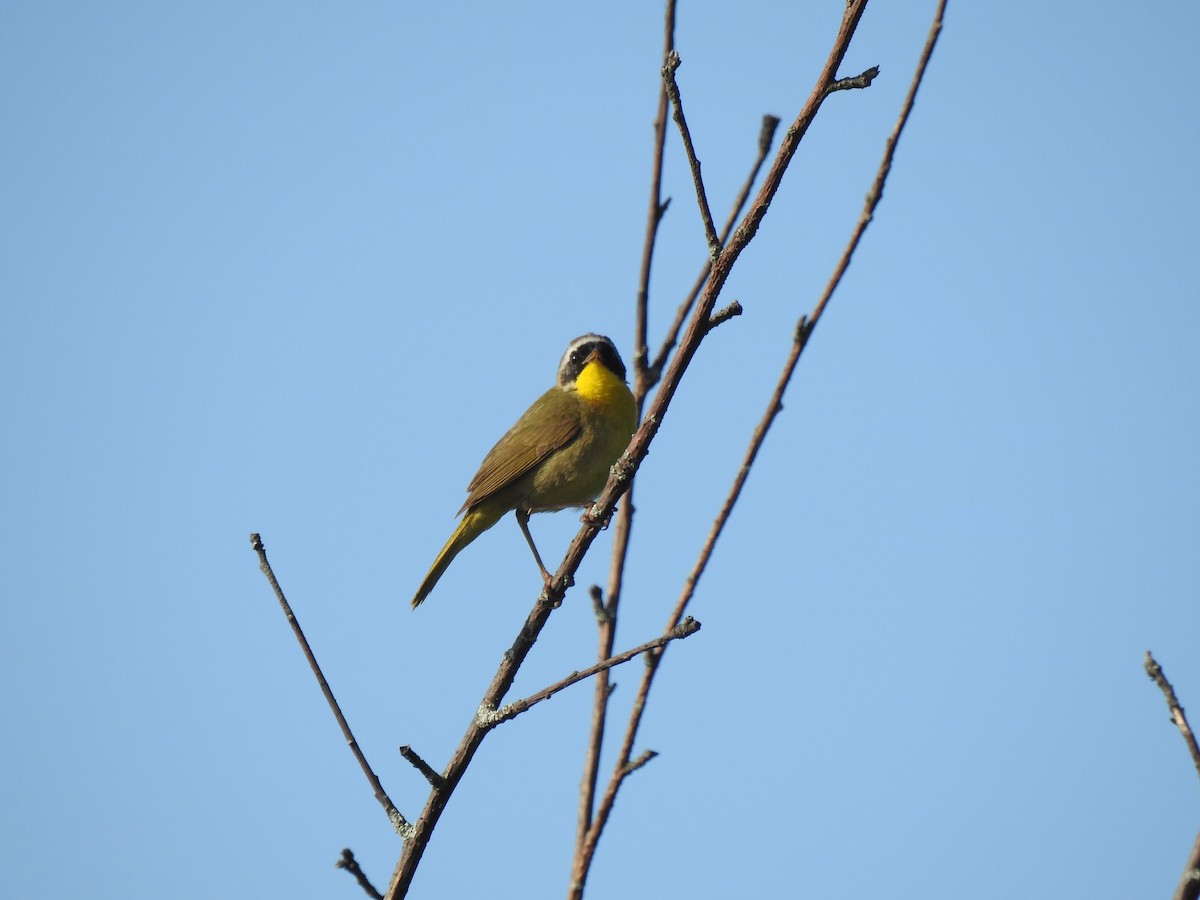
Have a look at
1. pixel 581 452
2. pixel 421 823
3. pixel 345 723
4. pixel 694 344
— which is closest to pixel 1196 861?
pixel 694 344

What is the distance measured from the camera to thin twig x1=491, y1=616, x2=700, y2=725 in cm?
306

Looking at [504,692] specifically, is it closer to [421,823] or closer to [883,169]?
[421,823]

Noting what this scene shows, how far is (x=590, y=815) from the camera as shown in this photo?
165 inches

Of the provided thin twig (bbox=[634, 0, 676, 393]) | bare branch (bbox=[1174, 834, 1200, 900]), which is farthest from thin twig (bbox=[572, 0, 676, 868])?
bare branch (bbox=[1174, 834, 1200, 900])

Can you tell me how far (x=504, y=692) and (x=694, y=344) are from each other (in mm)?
1339

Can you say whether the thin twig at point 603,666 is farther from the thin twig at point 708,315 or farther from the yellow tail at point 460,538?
the yellow tail at point 460,538

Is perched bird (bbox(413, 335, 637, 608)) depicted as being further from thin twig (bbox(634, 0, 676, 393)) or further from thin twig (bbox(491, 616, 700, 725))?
thin twig (bbox(491, 616, 700, 725))


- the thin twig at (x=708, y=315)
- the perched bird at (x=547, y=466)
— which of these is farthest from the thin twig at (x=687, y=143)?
the perched bird at (x=547, y=466)

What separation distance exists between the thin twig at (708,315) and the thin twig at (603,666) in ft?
2.06

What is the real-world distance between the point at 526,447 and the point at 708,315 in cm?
368

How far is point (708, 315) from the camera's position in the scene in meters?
3.28

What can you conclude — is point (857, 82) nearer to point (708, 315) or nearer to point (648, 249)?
point (708, 315)

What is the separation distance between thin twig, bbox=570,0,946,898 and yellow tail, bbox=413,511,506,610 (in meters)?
2.44

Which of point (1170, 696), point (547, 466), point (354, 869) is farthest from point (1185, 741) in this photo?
point (547, 466)
